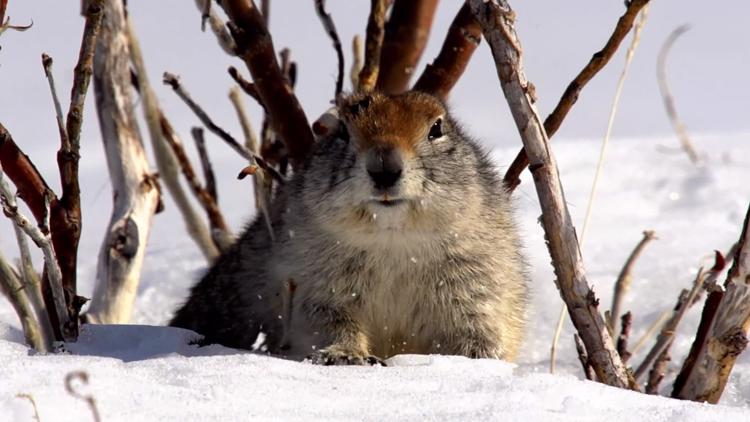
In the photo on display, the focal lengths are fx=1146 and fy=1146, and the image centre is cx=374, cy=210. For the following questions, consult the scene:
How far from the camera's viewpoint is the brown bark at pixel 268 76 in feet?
13.5

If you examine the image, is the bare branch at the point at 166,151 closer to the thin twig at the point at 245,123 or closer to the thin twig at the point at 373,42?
the thin twig at the point at 245,123

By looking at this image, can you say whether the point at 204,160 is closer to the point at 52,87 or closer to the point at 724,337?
the point at 52,87

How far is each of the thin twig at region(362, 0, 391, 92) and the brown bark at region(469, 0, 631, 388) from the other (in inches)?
44.6

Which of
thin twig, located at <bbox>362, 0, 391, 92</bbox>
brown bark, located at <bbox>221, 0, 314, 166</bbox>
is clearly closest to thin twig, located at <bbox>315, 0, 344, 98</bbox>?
thin twig, located at <bbox>362, 0, 391, 92</bbox>

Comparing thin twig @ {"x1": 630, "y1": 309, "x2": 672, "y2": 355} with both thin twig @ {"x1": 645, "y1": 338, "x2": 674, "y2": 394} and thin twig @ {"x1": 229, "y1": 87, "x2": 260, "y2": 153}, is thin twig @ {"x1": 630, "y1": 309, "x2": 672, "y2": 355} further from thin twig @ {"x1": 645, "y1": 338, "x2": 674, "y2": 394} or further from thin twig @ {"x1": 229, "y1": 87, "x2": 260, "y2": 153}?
thin twig @ {"x1": 229, "y1": 87, "x2": 260, "y2": 153}

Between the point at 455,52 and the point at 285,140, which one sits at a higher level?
the point at 455,52

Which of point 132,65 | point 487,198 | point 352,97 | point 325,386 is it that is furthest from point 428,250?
point 132,65

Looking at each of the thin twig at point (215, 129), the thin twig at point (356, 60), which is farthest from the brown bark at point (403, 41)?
the thin twig at point (215, 129)

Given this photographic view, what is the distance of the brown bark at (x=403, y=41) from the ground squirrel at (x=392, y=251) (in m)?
0.92

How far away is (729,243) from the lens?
6.19 meters

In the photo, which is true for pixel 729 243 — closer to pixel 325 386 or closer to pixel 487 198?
pixel 487 198

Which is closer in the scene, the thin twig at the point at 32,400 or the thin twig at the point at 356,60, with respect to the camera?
the thin twig at the point at 32,400

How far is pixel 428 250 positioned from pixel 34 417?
1.52m

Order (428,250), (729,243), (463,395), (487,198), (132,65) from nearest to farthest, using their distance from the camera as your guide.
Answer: (463,395)
(428,250)
(487,198)
(132,65)
(729,243)
